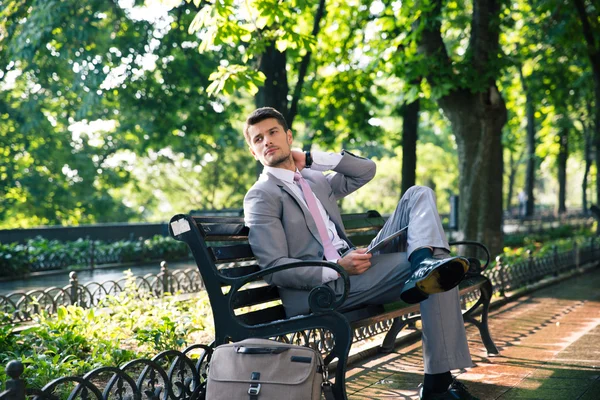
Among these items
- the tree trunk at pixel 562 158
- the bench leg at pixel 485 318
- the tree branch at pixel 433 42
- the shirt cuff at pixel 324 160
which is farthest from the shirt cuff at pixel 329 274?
the tree trunk at pixel 562 158

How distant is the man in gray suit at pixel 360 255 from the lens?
3969 millimetres

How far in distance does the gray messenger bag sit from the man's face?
132 cm

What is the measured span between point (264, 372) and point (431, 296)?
1232 millimetres

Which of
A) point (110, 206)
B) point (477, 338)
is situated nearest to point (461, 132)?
point (477, 338)

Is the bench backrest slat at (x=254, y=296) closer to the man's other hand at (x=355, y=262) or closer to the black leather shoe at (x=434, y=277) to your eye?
the man's other hand at (x=355, y=262)

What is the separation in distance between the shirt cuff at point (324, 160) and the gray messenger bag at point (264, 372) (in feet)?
5.01

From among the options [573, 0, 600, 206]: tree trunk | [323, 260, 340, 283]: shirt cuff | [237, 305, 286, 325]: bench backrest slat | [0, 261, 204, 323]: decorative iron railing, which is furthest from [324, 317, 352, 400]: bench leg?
[573, 0, 600, 206]: tree trunk

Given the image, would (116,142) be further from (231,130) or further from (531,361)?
(531,361)

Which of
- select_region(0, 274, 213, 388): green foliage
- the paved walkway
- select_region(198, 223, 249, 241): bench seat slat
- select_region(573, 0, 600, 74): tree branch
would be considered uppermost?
select_region(573, 0, 600, 74): tree branch

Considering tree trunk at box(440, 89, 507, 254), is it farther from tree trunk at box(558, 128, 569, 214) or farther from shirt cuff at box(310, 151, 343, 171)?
tree trunk at box(558, 128, 569, 214)

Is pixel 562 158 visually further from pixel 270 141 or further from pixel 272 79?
pixel 270 141

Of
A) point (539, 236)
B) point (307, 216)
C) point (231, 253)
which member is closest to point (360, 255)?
point (307, 216)

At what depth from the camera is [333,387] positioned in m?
3.54

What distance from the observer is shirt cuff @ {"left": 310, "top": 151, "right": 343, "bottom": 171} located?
4695 millimetres
